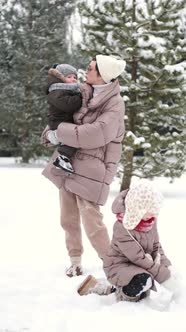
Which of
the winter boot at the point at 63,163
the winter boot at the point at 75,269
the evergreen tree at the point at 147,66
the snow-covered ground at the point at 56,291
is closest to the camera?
the snow-covered ground at the point at 56,291

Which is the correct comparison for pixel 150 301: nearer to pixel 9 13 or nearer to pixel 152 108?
pixel 152 108

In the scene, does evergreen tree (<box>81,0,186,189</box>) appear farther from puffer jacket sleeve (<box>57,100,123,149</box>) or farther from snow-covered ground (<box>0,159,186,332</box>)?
puffer jacket sleeve (<box>57,100,123,149</box>)

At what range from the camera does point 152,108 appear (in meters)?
13.3

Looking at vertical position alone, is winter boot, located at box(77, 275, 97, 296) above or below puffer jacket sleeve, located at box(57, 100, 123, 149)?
below

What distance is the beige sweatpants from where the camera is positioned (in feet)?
15.2

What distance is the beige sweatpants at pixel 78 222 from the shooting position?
4.64 metres

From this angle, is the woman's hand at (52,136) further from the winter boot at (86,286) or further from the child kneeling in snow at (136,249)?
the winter boot at (86,286)

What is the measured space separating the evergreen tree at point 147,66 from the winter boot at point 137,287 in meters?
8.58

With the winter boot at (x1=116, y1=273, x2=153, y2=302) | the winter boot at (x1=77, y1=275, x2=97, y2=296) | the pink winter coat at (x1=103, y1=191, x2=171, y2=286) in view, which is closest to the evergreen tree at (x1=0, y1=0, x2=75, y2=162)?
the winter boot at (x1=77, y1=275, x2=97, y2=296)

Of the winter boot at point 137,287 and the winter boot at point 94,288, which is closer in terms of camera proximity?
the winter boot at point 137,287

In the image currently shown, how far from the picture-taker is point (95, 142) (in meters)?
4.49

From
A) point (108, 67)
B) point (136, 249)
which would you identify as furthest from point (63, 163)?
point (136, 249)

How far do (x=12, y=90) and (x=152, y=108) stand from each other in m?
12.1

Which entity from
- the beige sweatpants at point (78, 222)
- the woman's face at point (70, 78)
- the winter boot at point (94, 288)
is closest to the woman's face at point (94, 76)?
the woman's face at point (70, 78)
